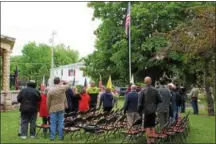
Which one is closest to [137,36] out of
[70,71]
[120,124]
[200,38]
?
[200,38]

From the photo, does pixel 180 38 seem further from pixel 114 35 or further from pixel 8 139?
pixel 114 35

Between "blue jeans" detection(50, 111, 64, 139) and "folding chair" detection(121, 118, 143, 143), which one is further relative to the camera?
"blue jeans" detection(50, 111, 64, 139)

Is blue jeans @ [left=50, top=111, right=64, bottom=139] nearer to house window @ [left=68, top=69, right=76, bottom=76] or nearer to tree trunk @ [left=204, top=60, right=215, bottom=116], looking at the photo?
tree trunk @ [left=204, top=60, right=215, bottom=116]

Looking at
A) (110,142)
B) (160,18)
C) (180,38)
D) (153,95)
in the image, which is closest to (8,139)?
(110,142)

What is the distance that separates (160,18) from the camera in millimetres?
40688

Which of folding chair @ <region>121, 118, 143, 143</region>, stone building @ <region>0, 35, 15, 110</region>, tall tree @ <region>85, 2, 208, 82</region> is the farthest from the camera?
tall tree @ <region>85, 2, 208, 82</region>

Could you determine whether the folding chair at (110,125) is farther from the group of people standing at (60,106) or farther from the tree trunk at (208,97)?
the tree trunk at (208,97)

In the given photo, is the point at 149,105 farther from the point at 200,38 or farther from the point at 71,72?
the point at 71,72

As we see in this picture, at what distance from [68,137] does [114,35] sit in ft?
99.2

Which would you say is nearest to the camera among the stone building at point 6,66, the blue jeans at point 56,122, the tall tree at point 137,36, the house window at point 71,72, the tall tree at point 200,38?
the blue jeans at point 56,122

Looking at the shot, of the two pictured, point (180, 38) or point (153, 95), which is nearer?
point (153, 95)

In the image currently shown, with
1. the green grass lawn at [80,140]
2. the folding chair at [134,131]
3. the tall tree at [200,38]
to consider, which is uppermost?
the tall tree at [200,38]

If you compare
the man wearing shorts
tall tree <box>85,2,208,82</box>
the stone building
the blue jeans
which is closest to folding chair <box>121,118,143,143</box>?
the man wearing shorts

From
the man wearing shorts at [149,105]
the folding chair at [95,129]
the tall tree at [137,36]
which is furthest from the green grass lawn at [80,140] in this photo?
the tall tree at [137,36]
